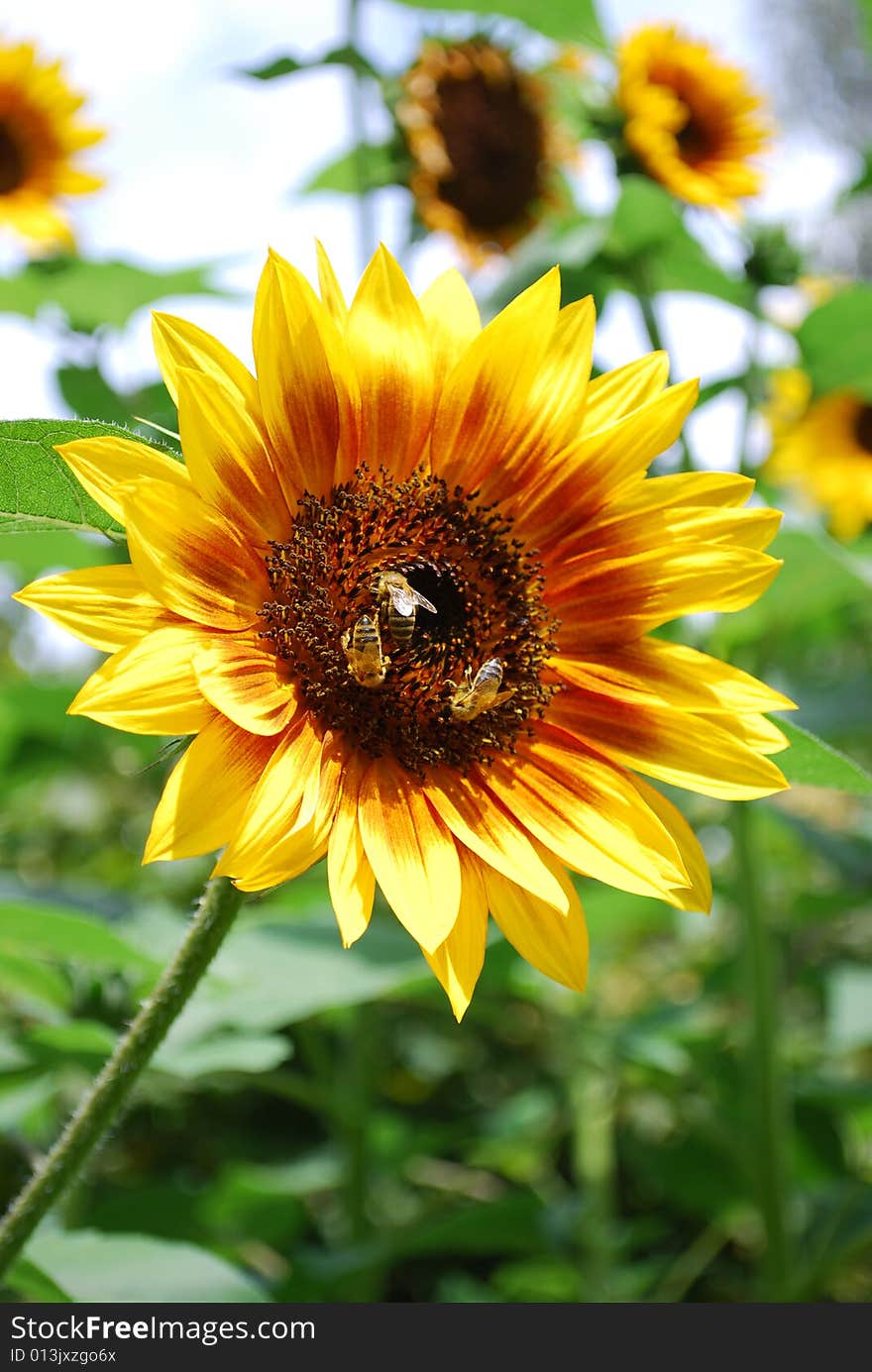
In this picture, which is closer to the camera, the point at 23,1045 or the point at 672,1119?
the point at 23,1045

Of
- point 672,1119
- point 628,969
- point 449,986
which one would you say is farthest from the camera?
point 628,969

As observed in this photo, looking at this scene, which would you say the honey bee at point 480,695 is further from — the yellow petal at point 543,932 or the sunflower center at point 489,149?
the sunflower center at point 489,149

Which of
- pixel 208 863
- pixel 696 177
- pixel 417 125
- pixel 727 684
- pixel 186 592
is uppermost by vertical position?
pixel 417 125

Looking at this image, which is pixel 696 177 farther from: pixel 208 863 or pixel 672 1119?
pixel 672 1119

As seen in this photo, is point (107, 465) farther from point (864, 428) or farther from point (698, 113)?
point (864, 428)

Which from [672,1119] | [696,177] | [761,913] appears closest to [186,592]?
[761,913]

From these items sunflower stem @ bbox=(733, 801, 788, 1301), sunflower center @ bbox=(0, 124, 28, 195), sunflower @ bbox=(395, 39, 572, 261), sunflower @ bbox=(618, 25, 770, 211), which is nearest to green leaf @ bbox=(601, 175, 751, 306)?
sunflower @ bbox=(618, 25, 770, 211)

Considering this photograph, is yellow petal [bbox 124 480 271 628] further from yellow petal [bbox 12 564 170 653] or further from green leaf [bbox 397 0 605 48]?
green leaf [bbox 397 0 605 48]

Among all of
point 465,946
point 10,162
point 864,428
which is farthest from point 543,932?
point 864,428

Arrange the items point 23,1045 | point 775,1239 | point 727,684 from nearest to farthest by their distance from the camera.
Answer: point 727,684 → point 23,1045 → point 775,1239
